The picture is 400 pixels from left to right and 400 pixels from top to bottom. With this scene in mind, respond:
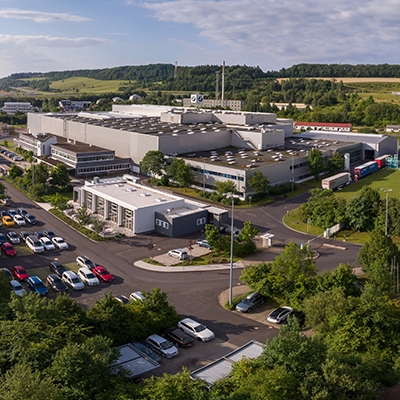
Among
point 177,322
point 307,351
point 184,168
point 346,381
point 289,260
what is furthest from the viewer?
point 184,168

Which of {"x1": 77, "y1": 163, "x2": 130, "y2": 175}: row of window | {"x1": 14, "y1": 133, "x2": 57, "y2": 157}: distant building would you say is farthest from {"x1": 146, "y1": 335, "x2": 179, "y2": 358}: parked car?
{"x1": 14, "y1": 133, "x2": 57, "y2": 157}: distant building

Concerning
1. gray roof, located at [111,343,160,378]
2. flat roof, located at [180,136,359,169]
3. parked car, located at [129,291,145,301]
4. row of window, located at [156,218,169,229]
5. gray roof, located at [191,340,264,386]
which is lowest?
gray roof, located at [111,343,160,378]

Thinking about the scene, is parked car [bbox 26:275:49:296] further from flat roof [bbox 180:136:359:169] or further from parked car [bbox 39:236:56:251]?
flat roof [bbox 180:136:359:169]

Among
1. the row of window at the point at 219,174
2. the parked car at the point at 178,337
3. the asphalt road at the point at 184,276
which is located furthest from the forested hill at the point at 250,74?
the parked car at the point at 178,337

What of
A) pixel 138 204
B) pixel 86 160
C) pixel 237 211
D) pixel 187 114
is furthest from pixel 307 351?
pixel 187 114

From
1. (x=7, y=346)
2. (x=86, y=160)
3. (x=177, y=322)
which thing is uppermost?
(x=86, y=160)

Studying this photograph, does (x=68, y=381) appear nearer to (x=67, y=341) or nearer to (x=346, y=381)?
(x=67, y=341)

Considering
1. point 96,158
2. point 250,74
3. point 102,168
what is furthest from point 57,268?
point 250,74
